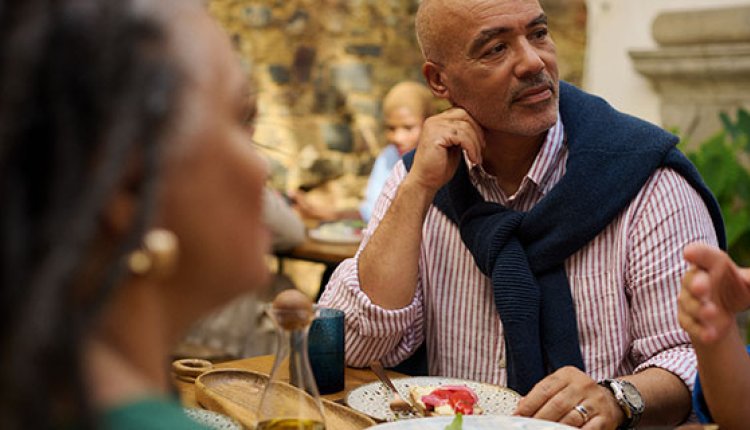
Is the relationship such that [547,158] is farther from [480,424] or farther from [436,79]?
[480,424]

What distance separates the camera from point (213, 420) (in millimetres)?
1319

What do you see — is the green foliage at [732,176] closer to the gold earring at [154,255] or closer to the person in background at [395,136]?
the person in background at [395,136]

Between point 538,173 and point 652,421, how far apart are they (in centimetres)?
61

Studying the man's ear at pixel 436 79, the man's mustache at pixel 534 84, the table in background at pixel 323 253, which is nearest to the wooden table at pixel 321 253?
the table in background at pixel 323 253

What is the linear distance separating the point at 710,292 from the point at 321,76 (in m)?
5.03

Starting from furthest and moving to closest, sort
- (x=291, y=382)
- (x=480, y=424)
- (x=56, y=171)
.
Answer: (x=480, y=424)
(x=291, y=382)
(x=56, y=171)

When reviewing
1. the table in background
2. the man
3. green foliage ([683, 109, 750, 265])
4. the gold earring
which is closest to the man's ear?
the man

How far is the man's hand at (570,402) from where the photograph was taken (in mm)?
1449

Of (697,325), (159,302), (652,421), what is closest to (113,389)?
(159,302)

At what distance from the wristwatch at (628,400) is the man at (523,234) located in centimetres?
8

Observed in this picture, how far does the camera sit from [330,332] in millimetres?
1646

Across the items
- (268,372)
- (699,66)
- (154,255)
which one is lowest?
(268,372)

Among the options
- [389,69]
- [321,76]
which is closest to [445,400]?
[321,76]

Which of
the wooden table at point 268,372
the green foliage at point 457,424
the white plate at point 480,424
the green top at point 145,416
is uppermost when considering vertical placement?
the green top at point 145,416
